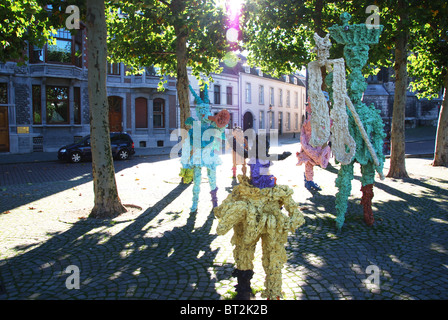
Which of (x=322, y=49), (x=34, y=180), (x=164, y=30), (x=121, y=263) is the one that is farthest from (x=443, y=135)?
(x=34, y=180)

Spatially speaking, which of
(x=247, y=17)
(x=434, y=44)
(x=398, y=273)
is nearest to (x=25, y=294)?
(x=398, y=273)

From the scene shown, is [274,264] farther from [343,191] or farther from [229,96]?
[229,96]

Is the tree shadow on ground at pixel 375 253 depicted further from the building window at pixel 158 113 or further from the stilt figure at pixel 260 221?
the building window at pixel 158 113

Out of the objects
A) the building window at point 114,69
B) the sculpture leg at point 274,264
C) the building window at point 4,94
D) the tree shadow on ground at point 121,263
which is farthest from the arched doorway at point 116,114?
the sculpture leg at point 274,264

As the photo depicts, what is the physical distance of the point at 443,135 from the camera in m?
14.0

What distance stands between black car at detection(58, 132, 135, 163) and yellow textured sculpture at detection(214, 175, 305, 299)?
15872 mm

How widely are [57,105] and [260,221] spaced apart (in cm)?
2402

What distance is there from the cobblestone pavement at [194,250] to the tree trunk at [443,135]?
5827 mm

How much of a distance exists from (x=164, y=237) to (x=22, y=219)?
3.36 m

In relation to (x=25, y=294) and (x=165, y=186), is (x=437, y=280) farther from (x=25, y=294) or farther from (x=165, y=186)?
(x=165, y=186)

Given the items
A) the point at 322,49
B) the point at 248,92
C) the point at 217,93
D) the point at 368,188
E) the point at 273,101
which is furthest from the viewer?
the point at 273,101

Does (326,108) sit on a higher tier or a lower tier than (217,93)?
lower

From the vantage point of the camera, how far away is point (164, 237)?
5832 mm

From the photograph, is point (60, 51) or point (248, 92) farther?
point (248, 92)
